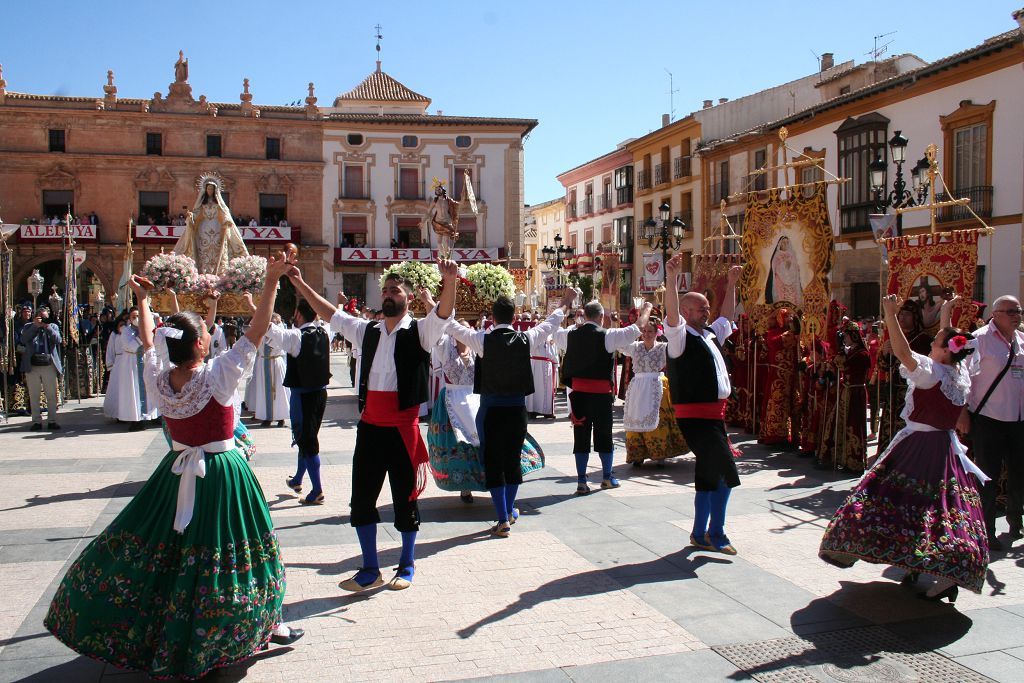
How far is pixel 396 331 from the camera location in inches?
228

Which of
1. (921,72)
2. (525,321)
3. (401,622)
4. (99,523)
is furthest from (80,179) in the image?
(401,622)

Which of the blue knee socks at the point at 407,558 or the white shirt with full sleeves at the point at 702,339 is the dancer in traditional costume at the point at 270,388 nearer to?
the blue knee socks at the point at 407,558

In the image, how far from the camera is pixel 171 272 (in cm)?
1280

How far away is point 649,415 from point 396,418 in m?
4.79

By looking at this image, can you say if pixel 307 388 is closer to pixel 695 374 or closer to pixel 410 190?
pixel 695 374

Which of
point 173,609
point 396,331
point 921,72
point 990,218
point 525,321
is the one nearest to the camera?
point 173,609

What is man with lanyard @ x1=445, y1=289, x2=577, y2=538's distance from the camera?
7117 mm

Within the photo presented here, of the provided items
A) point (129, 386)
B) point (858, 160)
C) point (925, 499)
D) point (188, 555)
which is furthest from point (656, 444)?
point (858, 160)

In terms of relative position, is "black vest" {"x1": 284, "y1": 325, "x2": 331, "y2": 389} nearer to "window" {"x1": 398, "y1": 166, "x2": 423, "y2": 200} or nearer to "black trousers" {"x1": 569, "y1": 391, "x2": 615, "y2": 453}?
"black trousers" {"x1": 569, "y1": 391, "x2": 615, "y2": 453}

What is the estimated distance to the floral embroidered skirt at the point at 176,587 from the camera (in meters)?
4.08

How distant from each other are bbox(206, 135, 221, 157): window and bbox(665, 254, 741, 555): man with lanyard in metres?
40.6

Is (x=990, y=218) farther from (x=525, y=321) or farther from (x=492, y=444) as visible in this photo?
(x=492, y=444)

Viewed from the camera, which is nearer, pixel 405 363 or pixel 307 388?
pixel 405 363

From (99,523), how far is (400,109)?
144ft
